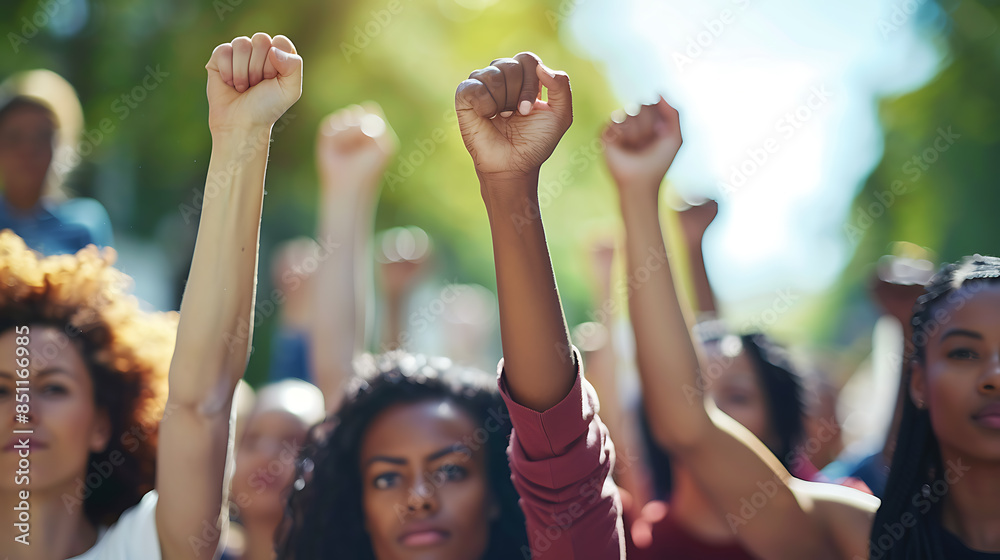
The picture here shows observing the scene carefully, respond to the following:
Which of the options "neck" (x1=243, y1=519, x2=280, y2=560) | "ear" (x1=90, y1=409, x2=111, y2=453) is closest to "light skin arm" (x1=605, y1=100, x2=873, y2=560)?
"ear" (x1=90, y1=409, x2=111, y2=453)

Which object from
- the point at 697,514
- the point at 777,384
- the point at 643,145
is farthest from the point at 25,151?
the point at 777,384

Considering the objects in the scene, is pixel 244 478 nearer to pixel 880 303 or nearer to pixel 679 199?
pixel 679 199

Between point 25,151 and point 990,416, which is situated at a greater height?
point 25,151

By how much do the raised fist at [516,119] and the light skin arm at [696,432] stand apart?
58cm

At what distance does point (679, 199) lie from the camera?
3262 millimetres

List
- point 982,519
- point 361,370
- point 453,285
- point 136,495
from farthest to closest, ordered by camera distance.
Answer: point 453,285, point 361,370, point 136,495, point 982,519

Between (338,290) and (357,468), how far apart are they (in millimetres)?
701

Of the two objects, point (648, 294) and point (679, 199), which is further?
point (679, 199)

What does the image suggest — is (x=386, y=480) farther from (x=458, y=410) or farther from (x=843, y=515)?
(x=843, y=515)

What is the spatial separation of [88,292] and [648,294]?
147cm

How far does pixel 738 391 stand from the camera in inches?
107

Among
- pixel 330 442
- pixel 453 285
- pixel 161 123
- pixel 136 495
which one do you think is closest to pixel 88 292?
pixel 136 495

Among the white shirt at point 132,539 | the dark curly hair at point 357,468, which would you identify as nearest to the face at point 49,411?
the white shirt at point 132,539

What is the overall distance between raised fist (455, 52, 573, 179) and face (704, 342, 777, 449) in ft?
5.12
